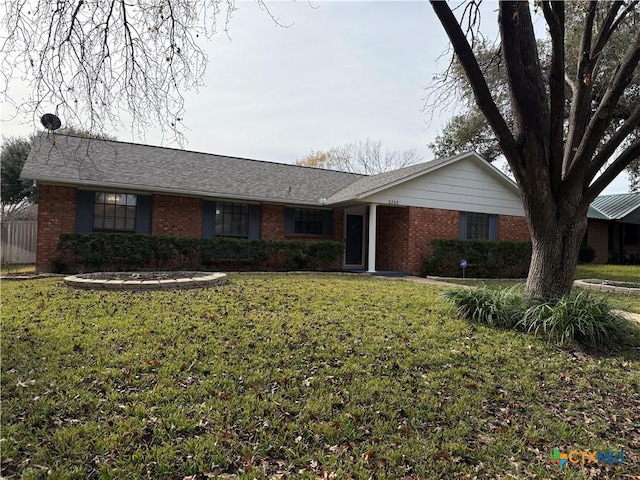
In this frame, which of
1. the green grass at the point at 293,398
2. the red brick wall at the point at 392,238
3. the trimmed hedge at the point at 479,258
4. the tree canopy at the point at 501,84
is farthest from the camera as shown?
the red brick wall at the point at 392,238

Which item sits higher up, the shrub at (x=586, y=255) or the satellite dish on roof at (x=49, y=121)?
the satellite dish on roof at (x=49, y=121)

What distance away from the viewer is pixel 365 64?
7.48 meters

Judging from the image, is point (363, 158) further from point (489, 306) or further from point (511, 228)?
point (489, 306)

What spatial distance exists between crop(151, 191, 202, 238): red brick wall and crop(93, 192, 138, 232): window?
63 centimetres

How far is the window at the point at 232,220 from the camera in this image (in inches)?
515

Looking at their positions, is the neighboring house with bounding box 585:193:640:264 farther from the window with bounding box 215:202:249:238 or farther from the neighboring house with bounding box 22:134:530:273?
the window with bounding box 215:202:249:238

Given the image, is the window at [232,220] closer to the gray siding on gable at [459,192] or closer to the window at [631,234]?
the gray siding on gable at [459,192]

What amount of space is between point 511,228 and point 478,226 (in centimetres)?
151

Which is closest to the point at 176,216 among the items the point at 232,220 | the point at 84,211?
the point at 232,220

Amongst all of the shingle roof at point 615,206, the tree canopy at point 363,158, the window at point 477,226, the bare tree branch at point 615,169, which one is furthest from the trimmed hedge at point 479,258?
the tree canopy at point 363,158

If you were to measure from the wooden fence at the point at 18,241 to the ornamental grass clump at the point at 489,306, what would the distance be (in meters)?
14.3

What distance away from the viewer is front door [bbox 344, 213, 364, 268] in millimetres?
15320

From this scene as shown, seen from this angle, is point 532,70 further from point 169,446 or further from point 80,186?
point 80,186

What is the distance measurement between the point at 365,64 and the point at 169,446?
7075 mm
